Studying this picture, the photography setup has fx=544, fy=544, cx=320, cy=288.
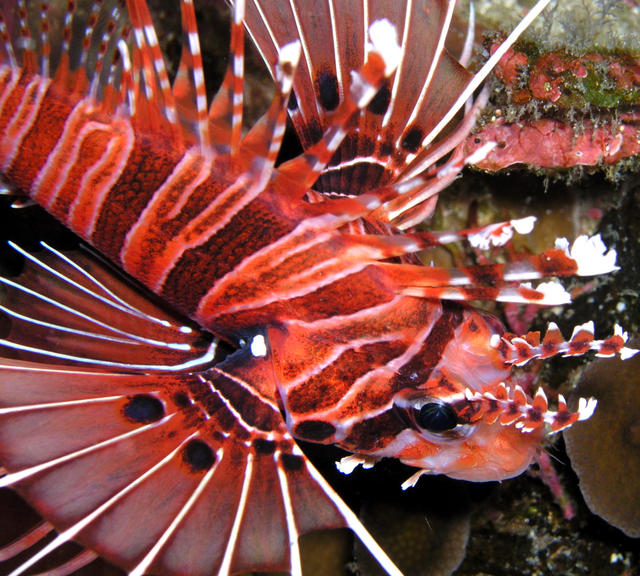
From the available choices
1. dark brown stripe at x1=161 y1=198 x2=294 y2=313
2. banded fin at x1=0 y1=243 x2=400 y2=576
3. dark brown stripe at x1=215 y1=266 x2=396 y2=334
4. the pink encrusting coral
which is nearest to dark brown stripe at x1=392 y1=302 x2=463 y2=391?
dark brown stripe at x1=215 y1=266 x2=396 y2=334

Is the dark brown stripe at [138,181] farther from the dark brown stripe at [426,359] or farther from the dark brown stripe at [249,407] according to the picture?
the dark brown stripe at [426,359]

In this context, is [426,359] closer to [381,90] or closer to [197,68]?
[381,90]

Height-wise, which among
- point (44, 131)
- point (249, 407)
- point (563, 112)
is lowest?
point (249, 407)

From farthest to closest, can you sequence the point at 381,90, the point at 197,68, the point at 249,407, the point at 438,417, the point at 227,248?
the point at 381,90
the point at 249,407
the point at 227,248
the point at 438,417
the point at 197,68

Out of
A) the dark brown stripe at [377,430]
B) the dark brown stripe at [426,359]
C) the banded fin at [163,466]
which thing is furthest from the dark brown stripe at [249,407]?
the dark brown stripe at [426,359]

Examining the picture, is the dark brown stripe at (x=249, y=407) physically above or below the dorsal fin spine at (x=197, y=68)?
below

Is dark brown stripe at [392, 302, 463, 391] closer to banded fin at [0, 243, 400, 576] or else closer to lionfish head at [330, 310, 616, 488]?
lionfish head at [330, 310, 616, 488]

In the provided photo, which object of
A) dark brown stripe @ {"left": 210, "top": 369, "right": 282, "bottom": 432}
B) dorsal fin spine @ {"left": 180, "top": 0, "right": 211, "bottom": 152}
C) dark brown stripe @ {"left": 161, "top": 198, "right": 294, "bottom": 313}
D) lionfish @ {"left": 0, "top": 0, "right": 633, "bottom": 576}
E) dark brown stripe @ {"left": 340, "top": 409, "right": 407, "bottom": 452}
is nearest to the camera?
dorsal fin spine @ {"left": 180, "top": 0, "right": 211, "bottom": 152}

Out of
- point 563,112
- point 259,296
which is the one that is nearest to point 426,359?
point 259,296
